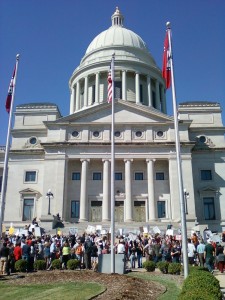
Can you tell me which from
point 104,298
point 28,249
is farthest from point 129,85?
point 104,298

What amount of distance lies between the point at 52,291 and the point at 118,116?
36065 mm

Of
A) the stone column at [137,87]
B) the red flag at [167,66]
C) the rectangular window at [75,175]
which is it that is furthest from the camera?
the stone column at [137,87]

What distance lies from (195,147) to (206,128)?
3964 mm

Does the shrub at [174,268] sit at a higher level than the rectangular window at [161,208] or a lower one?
lower

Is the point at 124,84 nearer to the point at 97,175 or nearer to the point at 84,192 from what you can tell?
the point at 97,175

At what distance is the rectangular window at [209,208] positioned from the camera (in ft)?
146

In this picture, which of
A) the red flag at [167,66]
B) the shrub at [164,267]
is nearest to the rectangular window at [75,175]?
the shrub at [164,267]

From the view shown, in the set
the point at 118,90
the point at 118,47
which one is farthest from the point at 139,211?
the point at 118,47

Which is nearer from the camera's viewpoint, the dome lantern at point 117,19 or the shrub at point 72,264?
the shrub at point 72,264

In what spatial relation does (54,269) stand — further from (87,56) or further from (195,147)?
(87,56)

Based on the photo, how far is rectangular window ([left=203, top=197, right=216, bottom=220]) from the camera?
146 ft

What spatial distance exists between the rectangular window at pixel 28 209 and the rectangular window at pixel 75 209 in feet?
17.5

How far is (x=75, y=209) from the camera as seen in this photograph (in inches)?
1751

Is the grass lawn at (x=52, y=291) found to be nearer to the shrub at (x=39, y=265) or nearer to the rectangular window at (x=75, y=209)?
the shrub at (x=39, y=265)
